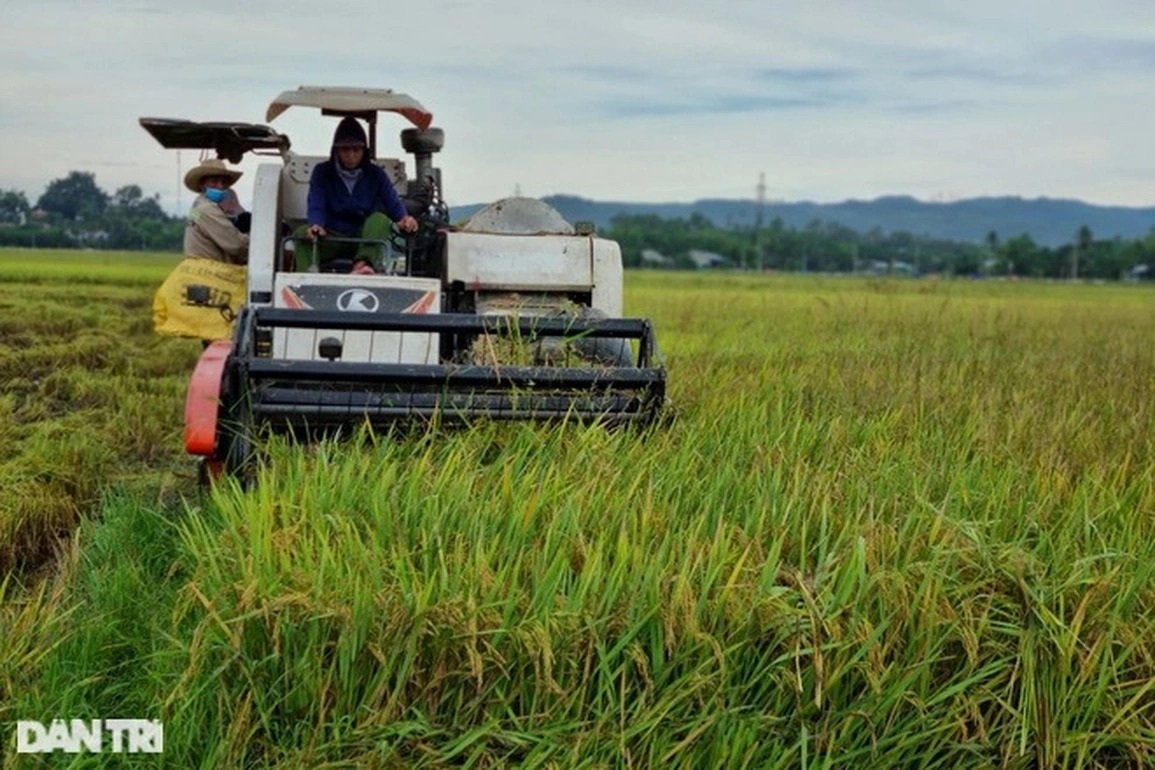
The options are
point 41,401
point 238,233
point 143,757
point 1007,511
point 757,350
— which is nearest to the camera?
point 143,757

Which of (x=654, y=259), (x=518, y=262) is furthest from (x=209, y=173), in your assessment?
(x=654, y=259)

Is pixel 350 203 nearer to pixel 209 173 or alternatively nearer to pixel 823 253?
pixel 209 173

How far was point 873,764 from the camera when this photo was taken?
10.3ft

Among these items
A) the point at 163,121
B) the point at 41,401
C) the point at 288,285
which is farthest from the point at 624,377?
the point at 41,401

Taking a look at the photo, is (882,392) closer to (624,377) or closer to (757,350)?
(624,377)

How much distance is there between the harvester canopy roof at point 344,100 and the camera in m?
6.64

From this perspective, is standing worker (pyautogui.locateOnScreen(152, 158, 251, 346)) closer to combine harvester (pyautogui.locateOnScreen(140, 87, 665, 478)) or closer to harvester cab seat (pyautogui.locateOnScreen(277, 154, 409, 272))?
combine harvester (pyautogui.locateOnScreen(140, 87, 665, 478))

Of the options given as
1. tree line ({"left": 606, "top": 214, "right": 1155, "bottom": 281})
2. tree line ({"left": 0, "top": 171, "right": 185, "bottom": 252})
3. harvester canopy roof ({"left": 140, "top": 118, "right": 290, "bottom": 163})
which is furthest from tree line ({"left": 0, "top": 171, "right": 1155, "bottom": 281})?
harvester canopy roof ({"left": 140, "top": 118, "right": 290, "bottom": 163})

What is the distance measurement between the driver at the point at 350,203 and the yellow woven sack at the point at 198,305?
46.8 inches

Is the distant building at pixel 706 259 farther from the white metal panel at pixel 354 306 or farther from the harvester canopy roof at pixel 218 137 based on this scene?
the white metal panel at pixel 354 306

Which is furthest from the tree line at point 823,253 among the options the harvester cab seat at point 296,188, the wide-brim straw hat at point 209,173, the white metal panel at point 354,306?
the white metal panel at point 354,306

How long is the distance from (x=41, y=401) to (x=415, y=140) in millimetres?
3724

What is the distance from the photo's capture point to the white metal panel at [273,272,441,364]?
593 centimetres

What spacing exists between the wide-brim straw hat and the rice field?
3.57 meters
